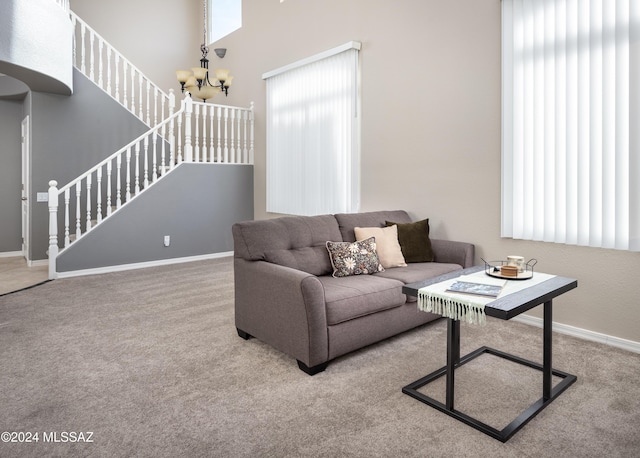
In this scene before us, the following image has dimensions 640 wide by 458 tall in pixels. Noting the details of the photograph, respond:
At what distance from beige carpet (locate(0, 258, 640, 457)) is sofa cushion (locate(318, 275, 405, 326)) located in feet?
1.08

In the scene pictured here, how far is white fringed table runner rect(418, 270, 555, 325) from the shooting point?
2.11 m

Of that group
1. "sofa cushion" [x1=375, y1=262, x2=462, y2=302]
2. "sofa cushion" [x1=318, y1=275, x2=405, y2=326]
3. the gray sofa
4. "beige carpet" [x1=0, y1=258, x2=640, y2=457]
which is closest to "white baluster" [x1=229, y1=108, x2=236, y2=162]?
the gray sofa

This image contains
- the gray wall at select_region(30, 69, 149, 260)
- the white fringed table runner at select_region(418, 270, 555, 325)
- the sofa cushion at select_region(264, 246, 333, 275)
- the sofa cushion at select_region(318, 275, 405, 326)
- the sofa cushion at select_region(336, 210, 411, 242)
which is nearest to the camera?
the white fringed table runner at select_region(418, 270, 555, 325)

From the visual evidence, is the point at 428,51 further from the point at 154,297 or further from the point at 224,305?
the point at 154,297

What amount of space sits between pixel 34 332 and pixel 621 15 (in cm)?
492

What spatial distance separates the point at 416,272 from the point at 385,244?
41 centimetres

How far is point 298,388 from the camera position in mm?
2471

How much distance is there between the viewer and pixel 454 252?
393cm

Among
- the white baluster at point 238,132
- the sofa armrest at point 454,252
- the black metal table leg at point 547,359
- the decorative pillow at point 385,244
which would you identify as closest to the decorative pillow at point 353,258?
the decorative pillow at point 385,244

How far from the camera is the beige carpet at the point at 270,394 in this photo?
1927 millimetres

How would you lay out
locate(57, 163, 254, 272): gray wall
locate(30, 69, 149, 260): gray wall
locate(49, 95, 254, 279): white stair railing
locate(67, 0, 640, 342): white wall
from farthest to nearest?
locate(30, 69, 149, 260): gray wall → locate(49, 95, 254, 279): white stair railing → locate(57, 163, 254, 272): gray wall → locate(67, 0, 640, 342): white wall

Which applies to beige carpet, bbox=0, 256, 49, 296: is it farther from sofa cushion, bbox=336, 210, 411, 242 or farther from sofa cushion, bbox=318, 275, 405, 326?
sofa cushion, bbox=318, 275, 405, 326

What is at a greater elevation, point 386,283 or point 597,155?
point 597,155

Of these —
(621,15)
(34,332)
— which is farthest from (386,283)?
(34,332)
